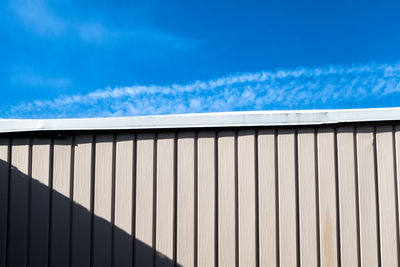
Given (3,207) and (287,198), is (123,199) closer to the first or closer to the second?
(3,207)

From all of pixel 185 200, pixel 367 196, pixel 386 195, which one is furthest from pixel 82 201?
pixel 386 195

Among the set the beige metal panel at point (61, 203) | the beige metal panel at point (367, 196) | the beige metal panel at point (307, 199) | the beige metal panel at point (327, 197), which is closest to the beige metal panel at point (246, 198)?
the beige metal panel at point (307, 199)

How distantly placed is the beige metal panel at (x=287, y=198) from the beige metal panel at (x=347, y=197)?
365 mm

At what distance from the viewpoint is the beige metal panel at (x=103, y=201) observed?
345cm

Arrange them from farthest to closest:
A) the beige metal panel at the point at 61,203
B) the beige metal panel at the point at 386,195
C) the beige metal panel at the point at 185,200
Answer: the beige metal panel at the point at 61,203
the beige metal panel at the point at 185,200
the beige metal panel at the point at 386,195

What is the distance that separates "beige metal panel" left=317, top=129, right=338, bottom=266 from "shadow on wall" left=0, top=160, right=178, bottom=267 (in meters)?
1.22

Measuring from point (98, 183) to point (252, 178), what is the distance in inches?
50.2

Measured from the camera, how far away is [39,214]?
3.53 m

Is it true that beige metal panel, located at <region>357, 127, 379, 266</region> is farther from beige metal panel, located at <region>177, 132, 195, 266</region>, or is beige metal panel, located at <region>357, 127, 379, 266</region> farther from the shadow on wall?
the shadow on wall

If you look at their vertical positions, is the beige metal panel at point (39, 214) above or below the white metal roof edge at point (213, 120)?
below

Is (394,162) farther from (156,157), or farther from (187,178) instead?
(156,157)

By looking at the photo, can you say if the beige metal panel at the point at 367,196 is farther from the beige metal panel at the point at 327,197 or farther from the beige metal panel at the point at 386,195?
the beige metal panel at the point at 327,197

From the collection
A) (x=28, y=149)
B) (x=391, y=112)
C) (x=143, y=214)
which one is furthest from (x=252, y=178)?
(x=28, y=149)

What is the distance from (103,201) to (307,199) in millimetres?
1657
